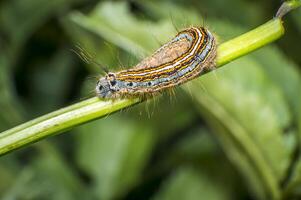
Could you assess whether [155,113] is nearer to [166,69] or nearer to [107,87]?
[166,69]

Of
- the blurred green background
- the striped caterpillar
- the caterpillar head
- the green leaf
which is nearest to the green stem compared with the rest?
the caterpillar head

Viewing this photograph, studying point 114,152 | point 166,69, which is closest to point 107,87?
point 166,69

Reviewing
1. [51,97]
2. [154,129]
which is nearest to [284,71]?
[154,129]

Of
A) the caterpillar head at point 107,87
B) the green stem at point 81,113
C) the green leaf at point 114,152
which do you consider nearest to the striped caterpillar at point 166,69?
the caterpillar head at point 107,87

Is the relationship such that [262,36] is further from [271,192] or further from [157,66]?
[271,192]

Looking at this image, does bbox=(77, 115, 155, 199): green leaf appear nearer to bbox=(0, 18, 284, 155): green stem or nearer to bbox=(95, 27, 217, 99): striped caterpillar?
bbox=(95, 27, 217, 99): striped caterpillar

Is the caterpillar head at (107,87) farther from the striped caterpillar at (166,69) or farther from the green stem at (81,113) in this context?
the green stem at (81,113)
